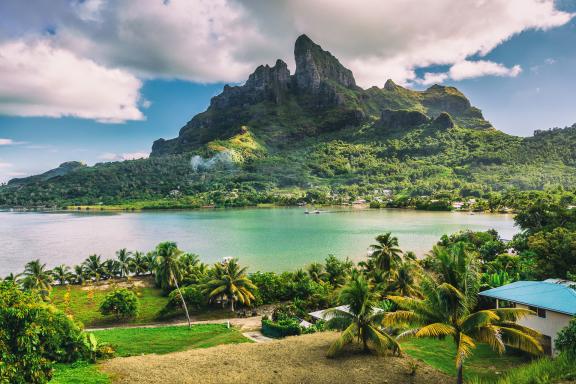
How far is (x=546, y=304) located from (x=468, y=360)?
4715mm

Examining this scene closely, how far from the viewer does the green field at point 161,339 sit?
25.0 meters

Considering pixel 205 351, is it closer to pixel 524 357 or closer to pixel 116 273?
pixel 524 357

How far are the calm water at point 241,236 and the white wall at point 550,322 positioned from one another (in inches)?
1611

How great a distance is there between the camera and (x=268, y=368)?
1898cm

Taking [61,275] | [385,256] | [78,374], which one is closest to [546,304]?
[385,256]

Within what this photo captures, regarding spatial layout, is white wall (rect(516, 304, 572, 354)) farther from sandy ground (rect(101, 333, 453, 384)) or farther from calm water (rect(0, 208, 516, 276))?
calm water (rect(0, 208, 516, 276))

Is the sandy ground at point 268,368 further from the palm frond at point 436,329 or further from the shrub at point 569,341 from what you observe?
the shrub at point 569,341

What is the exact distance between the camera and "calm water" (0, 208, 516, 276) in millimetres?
71625

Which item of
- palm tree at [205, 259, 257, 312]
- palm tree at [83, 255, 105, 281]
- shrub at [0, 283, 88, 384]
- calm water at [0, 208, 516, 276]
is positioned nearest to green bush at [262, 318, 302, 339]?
palm tree at [205, 259, 257, 312]

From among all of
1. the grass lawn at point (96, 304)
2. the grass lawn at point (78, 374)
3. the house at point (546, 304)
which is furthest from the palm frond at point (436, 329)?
the grass lawn at point (96, 304)

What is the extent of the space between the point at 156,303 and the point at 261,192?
150644mm

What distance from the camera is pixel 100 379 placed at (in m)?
17.1

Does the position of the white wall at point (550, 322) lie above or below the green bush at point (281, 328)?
above

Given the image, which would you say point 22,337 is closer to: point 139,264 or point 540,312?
point 540,312
